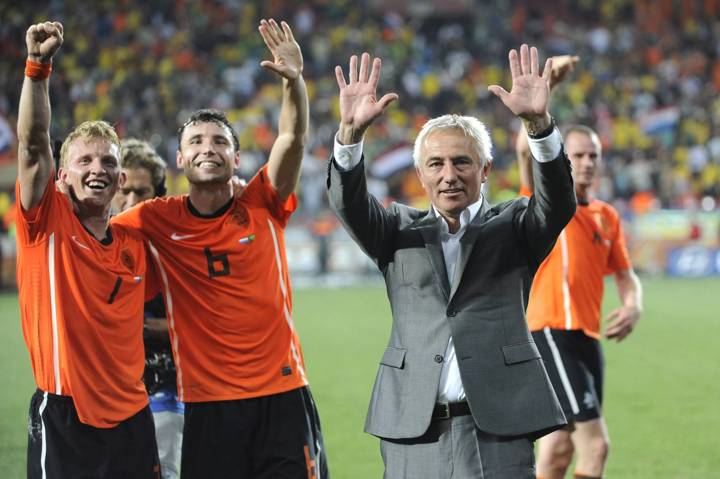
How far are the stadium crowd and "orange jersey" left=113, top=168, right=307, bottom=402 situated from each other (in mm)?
15457

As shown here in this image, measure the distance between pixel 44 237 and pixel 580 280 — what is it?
3081 mm

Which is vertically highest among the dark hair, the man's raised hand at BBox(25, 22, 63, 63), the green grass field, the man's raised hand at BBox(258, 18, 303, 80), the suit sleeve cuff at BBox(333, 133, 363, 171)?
the man's raised hand at BBox(258, 18, 303, 80)

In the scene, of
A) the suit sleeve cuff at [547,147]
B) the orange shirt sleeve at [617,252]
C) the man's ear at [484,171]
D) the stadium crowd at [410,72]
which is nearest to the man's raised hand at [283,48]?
the man's ear at [484,171]

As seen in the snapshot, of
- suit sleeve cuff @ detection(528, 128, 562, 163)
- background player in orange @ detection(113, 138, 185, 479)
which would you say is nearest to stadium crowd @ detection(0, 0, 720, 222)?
background player in orange @ detection(113, 138, 185, 479)

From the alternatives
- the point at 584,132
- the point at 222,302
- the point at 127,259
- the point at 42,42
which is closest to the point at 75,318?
the point at 127,259

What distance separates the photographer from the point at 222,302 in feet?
13.7

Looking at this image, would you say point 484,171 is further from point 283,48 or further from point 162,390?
point 162,390

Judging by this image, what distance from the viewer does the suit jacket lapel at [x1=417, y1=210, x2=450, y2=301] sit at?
338cm

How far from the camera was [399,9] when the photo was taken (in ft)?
102

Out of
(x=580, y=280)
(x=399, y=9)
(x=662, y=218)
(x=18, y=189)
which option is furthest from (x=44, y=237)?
(x=399, y=9)

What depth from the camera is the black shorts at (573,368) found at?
17.7 feet

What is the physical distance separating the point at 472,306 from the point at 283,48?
170 cm

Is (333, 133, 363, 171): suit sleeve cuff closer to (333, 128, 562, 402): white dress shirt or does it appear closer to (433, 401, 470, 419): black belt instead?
(333, 128, 562, 402): white dress shirt

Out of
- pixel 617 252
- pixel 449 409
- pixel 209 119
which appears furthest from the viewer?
pixel 617 252
